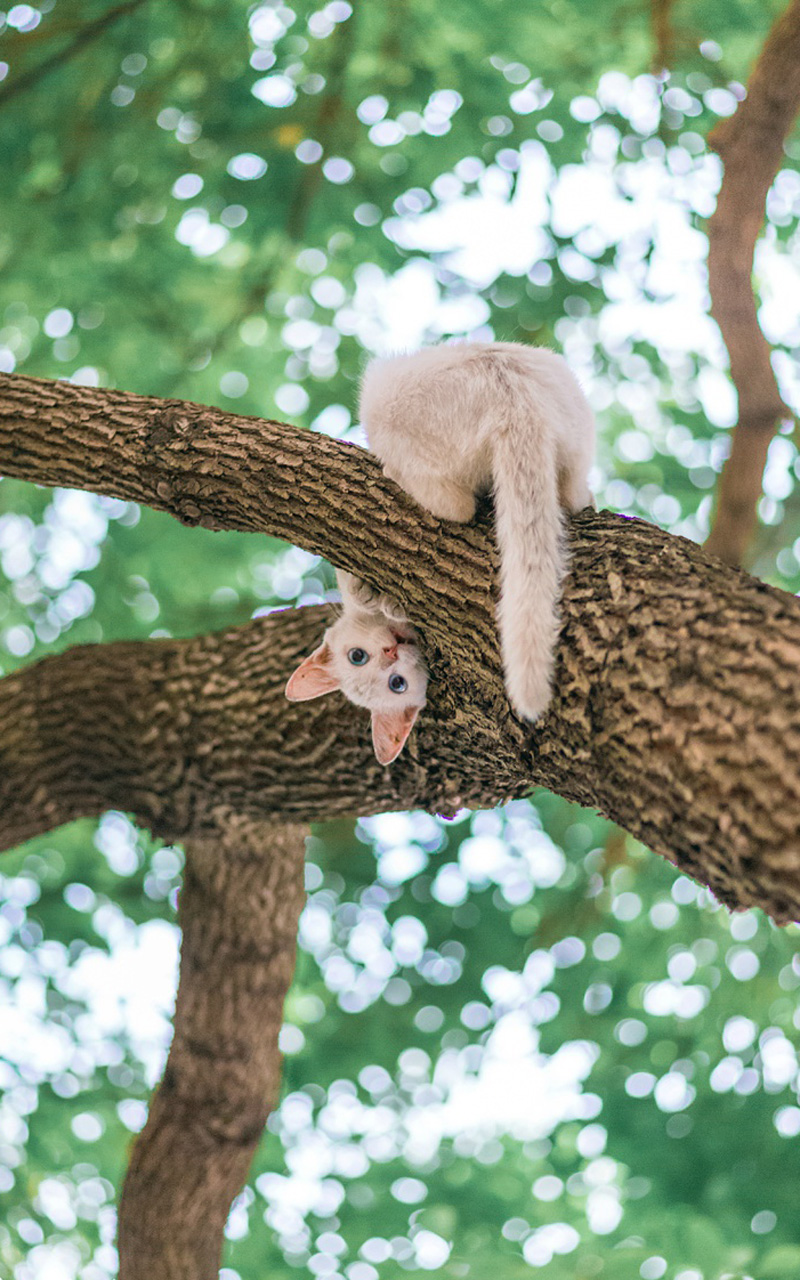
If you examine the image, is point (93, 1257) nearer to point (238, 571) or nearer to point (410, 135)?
point (238, 571)

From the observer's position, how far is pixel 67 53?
4078 millimetres

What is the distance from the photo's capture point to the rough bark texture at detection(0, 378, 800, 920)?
161 cm

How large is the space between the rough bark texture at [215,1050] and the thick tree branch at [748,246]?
6.01ft

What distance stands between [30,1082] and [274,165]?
3.73 m

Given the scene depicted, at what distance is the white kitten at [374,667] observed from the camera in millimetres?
2705

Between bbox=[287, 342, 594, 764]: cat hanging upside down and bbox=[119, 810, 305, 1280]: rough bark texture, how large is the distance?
76 centimetres

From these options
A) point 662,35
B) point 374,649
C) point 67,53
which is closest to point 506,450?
point 374,649

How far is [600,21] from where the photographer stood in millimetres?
3998

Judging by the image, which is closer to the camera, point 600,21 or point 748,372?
point 748,372

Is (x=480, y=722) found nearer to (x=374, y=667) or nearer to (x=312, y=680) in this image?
(x=374, y=667)

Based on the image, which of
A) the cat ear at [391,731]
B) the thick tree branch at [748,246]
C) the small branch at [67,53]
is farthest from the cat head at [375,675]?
the small branch at [67,53]

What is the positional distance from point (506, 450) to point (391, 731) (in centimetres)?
79

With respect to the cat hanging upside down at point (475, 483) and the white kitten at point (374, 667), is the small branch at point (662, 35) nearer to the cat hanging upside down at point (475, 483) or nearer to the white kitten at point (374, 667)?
the cat hanging upside down at point (475, 483)

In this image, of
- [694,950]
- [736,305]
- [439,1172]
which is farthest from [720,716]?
[439,1172]
